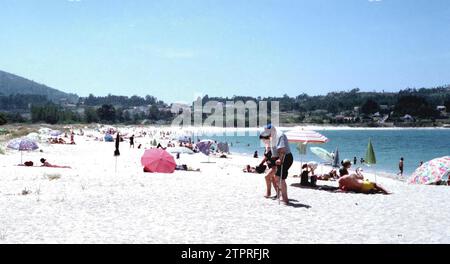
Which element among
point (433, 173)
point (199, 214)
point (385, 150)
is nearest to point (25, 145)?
point (199, 214)

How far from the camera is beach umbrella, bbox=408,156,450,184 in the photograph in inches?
645

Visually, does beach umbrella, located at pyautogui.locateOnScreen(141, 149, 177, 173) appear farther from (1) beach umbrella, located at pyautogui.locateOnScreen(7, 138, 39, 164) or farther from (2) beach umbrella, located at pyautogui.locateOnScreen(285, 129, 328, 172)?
(1) beach umbrella, located at pyautogui.locateOnScreen(7, 138, 39, 164)

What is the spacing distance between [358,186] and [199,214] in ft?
19.8

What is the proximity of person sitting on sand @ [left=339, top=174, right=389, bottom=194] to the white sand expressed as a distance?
578mm

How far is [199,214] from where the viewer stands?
28.8 feet

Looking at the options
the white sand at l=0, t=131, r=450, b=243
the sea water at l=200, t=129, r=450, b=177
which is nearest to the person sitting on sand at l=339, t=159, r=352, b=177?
the white sand at l=0, t=131, r=450, b=243

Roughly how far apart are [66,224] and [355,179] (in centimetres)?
857

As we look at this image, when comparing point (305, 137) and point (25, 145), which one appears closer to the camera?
point (305, 137)

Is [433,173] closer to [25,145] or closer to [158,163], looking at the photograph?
[158,163]

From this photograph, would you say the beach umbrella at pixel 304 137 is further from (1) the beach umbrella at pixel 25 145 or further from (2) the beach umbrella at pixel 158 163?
(1) the beach umbrella at pixel 25 145

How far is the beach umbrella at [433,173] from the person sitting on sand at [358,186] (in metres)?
4.62

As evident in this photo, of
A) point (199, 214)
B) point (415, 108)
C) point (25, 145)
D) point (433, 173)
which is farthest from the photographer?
point (415, 108)

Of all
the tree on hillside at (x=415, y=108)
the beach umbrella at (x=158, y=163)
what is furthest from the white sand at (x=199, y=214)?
the tree on hillside at (x=415, y=108)
